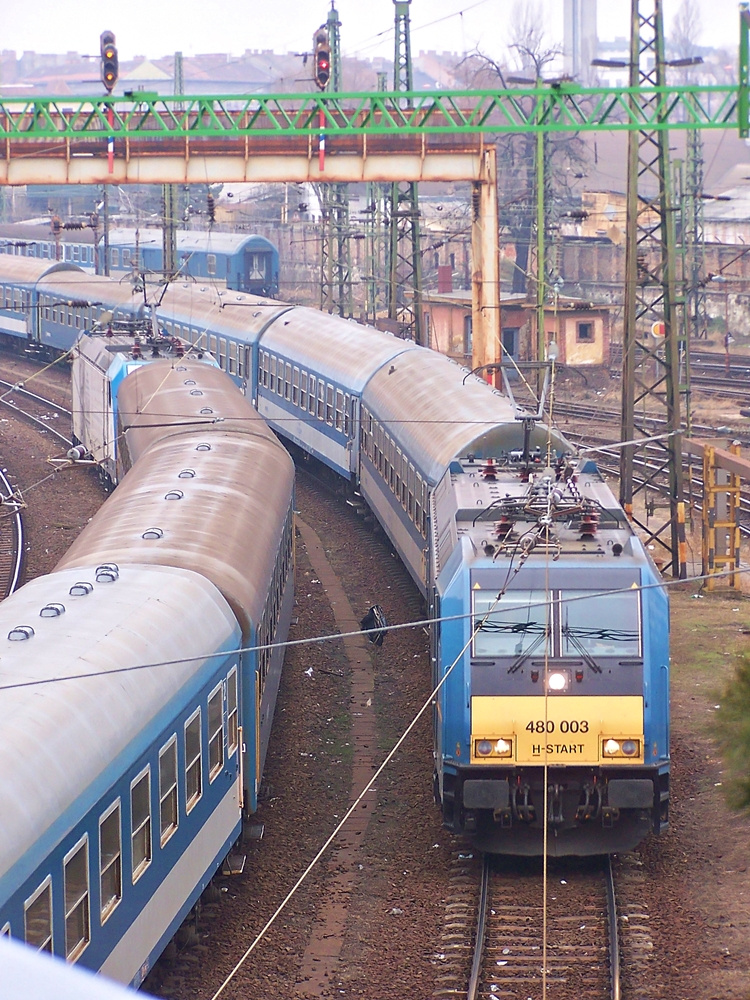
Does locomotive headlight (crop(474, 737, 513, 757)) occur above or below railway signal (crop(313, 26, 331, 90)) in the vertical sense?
below

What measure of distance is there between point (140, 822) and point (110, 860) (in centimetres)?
58

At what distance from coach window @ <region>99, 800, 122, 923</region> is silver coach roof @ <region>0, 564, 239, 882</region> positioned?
30 centimetres

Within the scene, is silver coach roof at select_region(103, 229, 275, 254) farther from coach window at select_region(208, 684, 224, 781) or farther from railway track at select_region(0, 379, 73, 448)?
coach window at select_region(208, 684, 224, 781)

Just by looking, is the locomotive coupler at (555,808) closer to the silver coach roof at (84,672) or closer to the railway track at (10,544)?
the silver coach roof at (84,672)

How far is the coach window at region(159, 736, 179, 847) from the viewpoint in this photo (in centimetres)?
931

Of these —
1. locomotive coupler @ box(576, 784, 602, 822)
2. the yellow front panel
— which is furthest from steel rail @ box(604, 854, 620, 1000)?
the yellow front panel

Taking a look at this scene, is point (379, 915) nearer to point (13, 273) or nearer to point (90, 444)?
point (90, 444)

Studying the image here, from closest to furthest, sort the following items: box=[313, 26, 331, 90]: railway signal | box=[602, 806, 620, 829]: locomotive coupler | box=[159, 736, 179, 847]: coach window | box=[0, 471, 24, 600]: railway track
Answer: box=[159, 736, 179, 847]: coach window
box=[602, 806, 620, 829]: locomotive coupler
box=[0, 471, 24, 600]: railway track
box=[313, 26, 331, 90]: railway signal

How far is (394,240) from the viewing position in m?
40.0

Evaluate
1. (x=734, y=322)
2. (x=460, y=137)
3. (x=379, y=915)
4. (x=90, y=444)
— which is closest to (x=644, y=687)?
(x=379, y=915)

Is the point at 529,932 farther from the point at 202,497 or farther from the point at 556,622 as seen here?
the point at 202,497

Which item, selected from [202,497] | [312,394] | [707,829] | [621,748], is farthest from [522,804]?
[312,394]

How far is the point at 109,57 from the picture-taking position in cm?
2236

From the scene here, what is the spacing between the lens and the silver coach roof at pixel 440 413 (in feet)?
55.3
